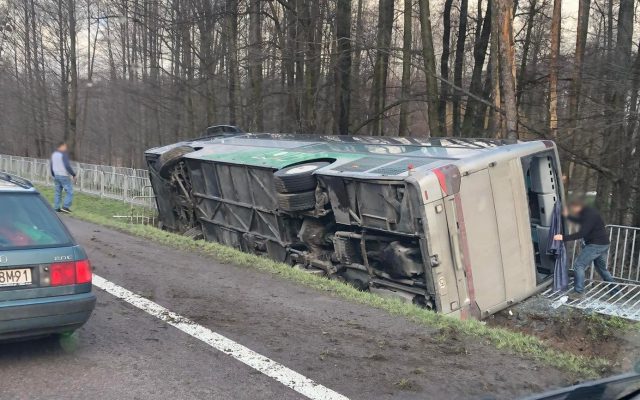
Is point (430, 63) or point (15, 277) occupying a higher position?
point (430, 63)

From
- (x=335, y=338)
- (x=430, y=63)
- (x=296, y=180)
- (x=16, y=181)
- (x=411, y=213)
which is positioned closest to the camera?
(x=16, y=181)

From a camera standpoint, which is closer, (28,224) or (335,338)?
(28,224)

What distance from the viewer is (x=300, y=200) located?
9.19 m

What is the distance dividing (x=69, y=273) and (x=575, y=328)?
6254 millimetres

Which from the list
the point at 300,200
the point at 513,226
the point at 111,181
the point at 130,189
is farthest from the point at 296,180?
the point at 111,181

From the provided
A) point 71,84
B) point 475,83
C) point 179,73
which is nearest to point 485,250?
point 475,83

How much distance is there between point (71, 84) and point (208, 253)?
2944 cm

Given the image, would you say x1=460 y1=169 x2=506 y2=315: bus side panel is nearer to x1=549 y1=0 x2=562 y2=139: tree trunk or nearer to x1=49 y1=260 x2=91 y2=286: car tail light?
x1=49 y1=260 x2=91 y2=286: car tail light

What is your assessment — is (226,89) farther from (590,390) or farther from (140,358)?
(590,390)

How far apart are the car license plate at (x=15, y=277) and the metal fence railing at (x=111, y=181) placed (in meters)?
13.4

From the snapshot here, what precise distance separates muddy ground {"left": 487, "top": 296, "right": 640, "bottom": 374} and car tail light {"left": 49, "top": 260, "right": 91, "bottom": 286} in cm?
524

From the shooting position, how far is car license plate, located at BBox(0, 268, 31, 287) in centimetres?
436

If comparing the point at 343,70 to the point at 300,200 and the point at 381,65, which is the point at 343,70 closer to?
the point at 381,65

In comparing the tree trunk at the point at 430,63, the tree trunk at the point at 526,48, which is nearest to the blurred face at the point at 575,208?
the tree trunk at the point at 526,48
